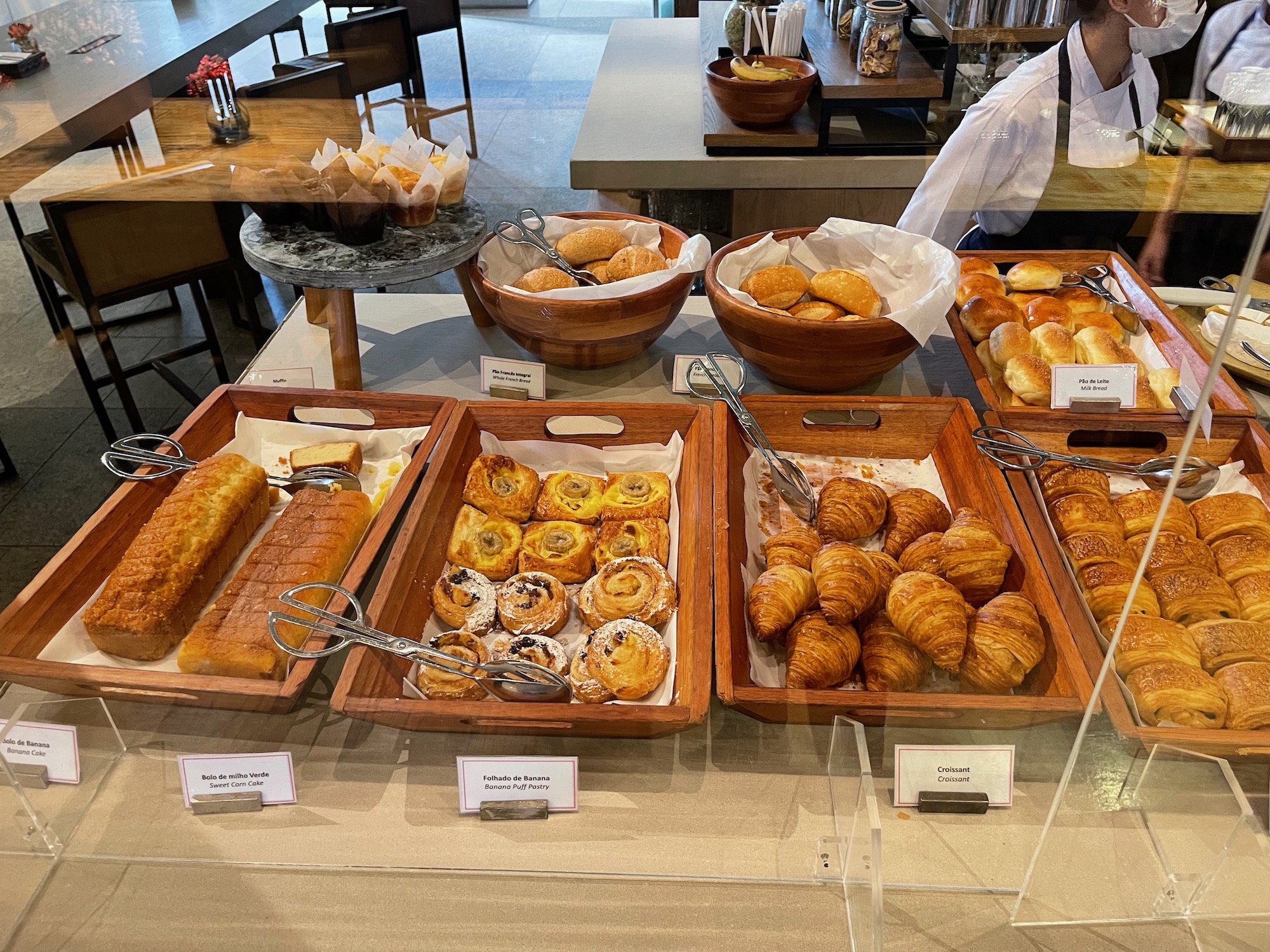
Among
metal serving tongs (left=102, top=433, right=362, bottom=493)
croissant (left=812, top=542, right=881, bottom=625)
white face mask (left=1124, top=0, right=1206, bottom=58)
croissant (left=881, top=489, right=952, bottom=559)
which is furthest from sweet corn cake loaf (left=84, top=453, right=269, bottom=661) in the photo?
white face mask (left=1124, top=0, right=1206, bottom=58)

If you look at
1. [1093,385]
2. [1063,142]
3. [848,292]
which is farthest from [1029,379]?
[1063,142]

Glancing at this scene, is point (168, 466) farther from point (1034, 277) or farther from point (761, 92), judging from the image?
point (761, 92)

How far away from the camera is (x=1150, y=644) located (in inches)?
31.4

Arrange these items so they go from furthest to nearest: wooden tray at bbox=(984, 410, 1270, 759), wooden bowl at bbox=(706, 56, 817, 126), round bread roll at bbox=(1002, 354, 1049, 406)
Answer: wooden bowl at bbox=(706, 56, 817, 126) < round bread roll at bbox=(1002, 354, 1049, 406) < wooden tray at bbox=(984, 410, 1270, 759)

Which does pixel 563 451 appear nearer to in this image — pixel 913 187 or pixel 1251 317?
pixel 1251 317

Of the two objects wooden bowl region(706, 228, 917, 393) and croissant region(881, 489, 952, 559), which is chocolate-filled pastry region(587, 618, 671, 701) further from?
wooden bowl region(706, 228, 917, 393)

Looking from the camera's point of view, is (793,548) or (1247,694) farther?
(793,548)

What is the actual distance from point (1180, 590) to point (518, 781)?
0.73m

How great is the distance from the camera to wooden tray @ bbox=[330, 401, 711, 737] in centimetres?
77

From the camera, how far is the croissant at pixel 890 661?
2.74ft

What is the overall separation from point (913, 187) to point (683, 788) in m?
1.73

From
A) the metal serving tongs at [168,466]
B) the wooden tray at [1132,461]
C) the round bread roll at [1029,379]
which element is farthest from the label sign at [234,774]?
the round bread roll at [1029,379]

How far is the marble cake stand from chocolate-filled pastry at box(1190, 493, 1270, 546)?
1058mm

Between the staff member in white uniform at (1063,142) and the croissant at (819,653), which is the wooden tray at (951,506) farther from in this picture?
the staff member in white uniform at (1063,142)
